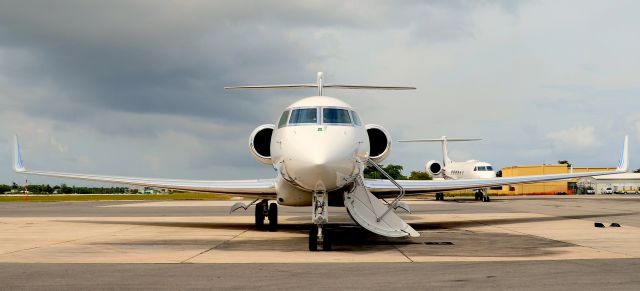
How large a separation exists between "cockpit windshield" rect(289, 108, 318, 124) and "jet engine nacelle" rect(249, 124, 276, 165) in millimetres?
3135

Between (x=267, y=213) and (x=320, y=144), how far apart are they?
7178 mm

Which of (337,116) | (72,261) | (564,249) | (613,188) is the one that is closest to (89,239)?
(72,261)

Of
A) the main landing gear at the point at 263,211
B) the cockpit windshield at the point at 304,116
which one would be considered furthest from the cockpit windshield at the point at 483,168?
the cockpit windshield at the point at 304,116

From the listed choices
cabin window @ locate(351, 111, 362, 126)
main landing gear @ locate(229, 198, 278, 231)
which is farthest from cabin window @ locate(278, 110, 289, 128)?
main landing gear @ locate(229, 198, 278, 231)

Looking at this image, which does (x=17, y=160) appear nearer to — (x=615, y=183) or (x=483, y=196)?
(x=483, y=196)

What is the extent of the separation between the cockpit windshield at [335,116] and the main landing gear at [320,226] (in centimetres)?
136

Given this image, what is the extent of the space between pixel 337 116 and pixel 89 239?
6.23 m

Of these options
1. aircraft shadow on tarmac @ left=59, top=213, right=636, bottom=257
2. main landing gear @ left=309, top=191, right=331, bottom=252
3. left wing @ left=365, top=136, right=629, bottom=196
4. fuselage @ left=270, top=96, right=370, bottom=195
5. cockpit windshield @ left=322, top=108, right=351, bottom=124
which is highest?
cockpit windshield @ left=322, top=108, right=351, bottom=124

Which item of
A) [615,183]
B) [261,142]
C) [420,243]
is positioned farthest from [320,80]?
[615,183]

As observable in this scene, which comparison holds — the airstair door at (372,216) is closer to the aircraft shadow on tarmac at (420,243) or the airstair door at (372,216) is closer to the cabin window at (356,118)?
the aircraft shadow on tarmac at (420,243)

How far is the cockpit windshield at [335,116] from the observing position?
38.0 ft

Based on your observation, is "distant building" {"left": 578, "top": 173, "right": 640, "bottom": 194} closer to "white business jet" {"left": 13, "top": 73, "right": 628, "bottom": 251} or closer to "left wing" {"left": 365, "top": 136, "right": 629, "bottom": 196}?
"left wing" {"left": 365, "top": 136, "right": 629, "bottom": 196}

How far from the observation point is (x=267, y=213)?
17.3m

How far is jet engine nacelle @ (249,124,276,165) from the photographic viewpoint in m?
15.0
